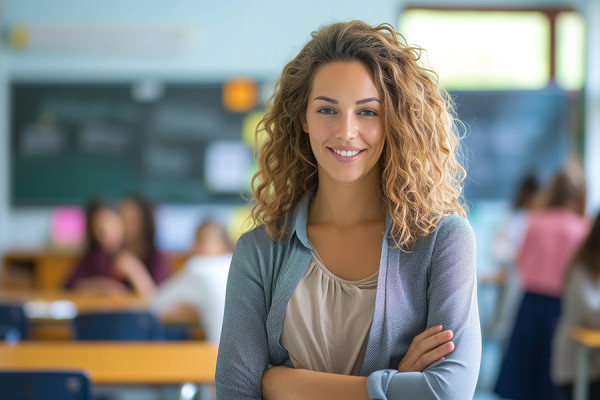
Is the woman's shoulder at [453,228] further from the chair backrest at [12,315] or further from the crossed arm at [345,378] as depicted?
the chair backrest at [12,315]

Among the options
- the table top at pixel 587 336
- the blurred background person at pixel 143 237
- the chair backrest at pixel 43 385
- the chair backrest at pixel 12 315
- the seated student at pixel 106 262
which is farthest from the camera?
the blurred background person at pixel 143 237

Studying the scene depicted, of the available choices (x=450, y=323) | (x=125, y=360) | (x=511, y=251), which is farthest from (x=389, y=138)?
(x=511, y=251)

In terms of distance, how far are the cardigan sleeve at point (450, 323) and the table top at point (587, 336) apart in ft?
7.00

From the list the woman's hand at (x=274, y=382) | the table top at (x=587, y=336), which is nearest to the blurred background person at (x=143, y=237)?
the table top at (x=587, y=336)

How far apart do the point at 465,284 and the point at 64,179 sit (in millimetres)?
5777

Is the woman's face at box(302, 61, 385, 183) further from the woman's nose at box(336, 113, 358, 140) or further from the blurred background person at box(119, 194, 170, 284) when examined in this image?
the blurred background person at box(119, 194, 170, 284)

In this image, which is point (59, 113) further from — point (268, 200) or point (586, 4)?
point (268, 200)

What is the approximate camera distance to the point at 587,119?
6535 millimetres

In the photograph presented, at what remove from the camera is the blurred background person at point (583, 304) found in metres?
3.58

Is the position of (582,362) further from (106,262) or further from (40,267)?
(40,267)

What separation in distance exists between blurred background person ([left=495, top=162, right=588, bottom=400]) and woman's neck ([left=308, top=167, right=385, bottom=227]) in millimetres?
3088

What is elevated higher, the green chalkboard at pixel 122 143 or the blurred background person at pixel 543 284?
the green chalkboard at pixel 122 143

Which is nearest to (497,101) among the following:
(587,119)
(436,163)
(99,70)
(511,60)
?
(511,60)

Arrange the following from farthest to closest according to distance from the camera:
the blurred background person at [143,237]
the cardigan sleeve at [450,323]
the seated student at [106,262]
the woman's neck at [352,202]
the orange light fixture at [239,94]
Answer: the orange light fixture at [239,94]
the blurred background person at [143,237]
the seated student at [106,262]
the woman's neck at [352,202]
the cardigan sleeve at [450,323]
